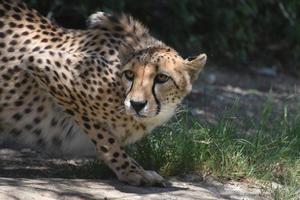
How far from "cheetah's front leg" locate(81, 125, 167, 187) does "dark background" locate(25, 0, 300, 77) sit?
2.47 meters

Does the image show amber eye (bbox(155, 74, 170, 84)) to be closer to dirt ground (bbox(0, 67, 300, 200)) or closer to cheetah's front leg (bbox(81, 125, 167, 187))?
cheetah's front leg (bbox(81, 125, 167, 187))

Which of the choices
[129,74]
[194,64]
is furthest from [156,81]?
[194,64]

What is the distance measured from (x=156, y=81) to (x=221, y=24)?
3891mm

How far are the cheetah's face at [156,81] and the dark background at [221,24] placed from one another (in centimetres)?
251

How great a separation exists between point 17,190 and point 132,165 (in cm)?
71

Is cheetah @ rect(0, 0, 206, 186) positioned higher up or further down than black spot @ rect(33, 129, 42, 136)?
higher up

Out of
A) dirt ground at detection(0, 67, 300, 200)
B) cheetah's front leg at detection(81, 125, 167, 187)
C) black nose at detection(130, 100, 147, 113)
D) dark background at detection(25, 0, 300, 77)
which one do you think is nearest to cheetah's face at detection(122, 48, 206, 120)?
black nose at detection(130, 100, 147, 113)

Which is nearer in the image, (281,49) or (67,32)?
(67,32)

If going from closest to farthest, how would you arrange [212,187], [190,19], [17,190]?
1. [17,190]
2. [212,187]
3. [190,19]

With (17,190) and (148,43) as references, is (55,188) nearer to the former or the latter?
(17,190)

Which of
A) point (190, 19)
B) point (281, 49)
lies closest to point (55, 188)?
point (190, 19)

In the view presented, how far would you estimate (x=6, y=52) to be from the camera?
14.6 feet

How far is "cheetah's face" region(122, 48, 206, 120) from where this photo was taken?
3996 mm

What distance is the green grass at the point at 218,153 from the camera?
4.63m
